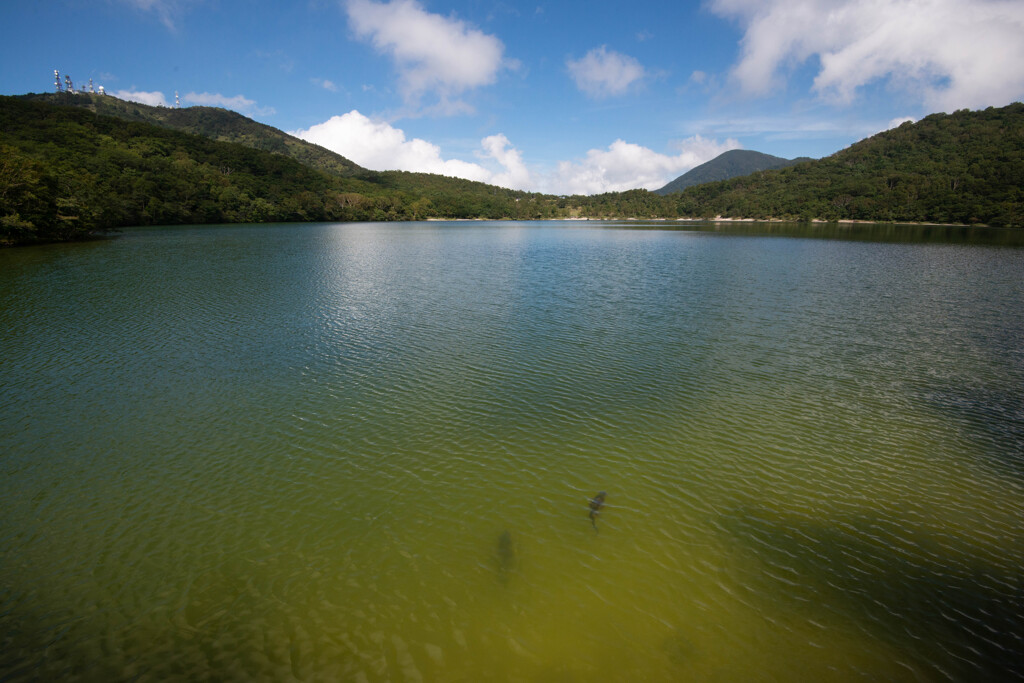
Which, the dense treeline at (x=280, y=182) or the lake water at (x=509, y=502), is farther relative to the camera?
the dense treeline at (x=280, y=182)

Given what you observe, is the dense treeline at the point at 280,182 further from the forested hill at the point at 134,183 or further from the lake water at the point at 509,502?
the lake water at the point at 509,502

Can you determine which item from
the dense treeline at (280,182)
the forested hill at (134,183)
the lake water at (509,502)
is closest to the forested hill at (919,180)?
the dense treeline at (280,182)

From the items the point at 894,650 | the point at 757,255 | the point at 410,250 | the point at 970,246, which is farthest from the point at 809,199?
the point at 894,650

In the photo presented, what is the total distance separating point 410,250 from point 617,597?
55.4m

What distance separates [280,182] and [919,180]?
203 metres

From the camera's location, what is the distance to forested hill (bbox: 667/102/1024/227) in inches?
4122

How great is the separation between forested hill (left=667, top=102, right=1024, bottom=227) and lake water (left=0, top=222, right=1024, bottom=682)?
423 feet

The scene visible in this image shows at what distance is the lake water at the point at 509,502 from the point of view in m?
5.68

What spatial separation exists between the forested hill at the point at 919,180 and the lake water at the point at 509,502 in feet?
423

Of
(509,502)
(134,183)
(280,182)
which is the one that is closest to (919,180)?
(509,502)

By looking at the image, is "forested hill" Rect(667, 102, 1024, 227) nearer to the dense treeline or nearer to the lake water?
the dense treeline

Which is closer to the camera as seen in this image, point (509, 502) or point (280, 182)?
point (509, 502)

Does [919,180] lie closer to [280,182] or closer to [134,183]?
[280,182]

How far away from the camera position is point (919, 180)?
126m
